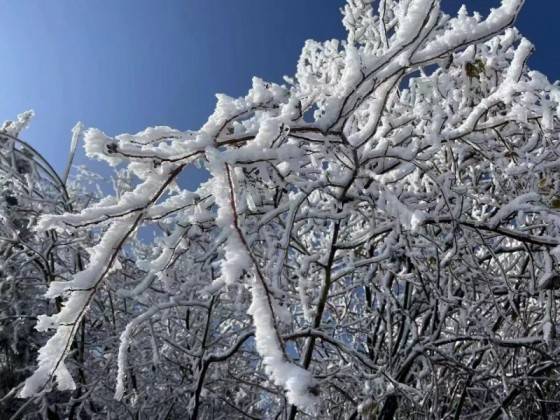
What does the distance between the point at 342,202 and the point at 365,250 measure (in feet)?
5.80

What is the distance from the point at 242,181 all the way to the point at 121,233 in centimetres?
31

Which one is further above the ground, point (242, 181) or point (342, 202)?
point (342, 202)

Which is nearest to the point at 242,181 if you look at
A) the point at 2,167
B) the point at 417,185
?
the point at 417,185

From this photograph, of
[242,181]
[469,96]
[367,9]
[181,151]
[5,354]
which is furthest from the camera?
[5,354]

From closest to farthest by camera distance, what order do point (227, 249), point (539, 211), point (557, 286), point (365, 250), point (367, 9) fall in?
1. point (227, 249)
2. point (539, 211)
3. point (557, 286)
4. point (365, 250)
5. point (367, 9)

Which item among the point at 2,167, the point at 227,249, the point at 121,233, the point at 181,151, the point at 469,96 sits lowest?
the point at 227,249

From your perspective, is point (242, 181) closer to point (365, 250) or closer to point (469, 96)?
point (469, 96)

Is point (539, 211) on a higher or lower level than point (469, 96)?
lower

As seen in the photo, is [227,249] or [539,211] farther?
[539,211]

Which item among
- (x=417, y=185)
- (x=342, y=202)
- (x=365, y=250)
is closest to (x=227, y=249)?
(x=342, y=202)

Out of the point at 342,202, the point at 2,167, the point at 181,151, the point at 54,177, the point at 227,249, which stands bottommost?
the point at 227,249

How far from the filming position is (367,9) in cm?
517

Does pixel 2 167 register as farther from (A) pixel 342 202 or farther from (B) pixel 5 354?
(B) pixel 5 354

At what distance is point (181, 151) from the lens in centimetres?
91
